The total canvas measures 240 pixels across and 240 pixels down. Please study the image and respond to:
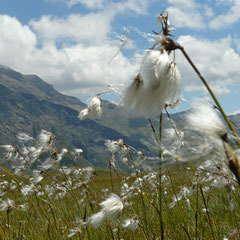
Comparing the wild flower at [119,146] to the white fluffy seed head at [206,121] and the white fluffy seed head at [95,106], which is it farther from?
the white fluffy seed head at [206,121]

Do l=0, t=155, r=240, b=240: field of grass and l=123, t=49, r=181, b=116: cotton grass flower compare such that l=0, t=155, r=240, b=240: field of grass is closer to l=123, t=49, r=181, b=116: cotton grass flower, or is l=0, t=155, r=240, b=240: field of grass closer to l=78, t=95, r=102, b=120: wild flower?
l=123, t=49, r=181, b=116: cotton grass flower

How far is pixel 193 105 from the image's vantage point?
1.43 meters

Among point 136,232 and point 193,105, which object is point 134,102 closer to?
point 193,105

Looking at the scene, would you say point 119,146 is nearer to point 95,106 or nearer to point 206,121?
point 95,106

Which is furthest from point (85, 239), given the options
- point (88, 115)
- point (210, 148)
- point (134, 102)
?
point (210, 148)

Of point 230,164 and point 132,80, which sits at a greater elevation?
point 132,80

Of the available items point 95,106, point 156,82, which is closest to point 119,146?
point 95,106

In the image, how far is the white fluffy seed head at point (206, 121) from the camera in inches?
43.2

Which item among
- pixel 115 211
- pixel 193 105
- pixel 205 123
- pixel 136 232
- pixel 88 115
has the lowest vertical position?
pixel 136 232

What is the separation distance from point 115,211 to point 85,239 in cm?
227

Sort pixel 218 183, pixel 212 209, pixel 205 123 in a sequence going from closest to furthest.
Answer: pixel 205 123 < pixel 218 183 < pixel 212 209

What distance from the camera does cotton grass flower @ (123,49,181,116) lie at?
1.39 metres

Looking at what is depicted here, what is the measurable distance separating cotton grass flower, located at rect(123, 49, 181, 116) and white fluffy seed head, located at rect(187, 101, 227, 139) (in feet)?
0.52

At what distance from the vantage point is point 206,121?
117cm
